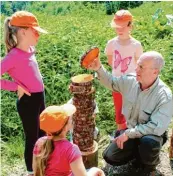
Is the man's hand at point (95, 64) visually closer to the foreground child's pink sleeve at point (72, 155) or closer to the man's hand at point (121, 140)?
the man's hand at point (121, 140)

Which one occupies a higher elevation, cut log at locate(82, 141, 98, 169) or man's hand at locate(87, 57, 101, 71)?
man's hand at locate(87, 57, 101, 71)

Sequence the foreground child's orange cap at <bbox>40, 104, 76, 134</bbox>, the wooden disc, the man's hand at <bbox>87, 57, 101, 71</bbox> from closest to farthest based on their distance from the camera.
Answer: the foreground child's orange cap at <bbox>40, 104, 76, 134</bbox>
the wooden disc
the man's hand at <bbox>87, 57, 101, 71</bbox>

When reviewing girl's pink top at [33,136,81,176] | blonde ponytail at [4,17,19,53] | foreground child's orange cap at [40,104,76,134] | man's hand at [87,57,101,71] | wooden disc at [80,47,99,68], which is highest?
blonde ponytail at [4,17,19,53]

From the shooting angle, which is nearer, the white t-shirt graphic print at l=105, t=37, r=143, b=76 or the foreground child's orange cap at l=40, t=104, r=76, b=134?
the foreground child's orange cap at l=40, t=104, r=76, b=134

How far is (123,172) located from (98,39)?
332 cm

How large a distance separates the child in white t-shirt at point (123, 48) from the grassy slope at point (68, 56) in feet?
2.78

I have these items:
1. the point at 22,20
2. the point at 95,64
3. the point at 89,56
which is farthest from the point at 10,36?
the point at 95,64

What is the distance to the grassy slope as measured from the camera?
4680mm

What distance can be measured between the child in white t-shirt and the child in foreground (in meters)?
1.32

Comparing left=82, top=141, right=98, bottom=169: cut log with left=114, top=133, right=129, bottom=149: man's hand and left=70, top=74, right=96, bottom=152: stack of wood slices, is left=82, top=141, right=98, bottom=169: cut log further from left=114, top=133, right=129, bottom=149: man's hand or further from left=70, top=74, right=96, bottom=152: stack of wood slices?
left=114, top=133, right=129, bottom=149: man's hand

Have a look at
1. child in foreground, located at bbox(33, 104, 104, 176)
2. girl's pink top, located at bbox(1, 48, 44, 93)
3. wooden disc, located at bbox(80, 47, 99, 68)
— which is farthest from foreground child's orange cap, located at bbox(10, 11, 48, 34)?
child in foreground, located at bbox(33, 104, 104, 176)

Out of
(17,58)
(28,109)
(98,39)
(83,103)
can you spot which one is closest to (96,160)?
(83,103)

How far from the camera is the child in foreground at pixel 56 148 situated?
9.19ft

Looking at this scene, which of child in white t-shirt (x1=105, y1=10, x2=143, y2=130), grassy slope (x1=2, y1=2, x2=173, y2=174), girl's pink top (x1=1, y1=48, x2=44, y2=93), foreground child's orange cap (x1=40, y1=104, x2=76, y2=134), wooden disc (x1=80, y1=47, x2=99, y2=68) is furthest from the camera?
grassy slope (x1=2, y1=2, x2=173, y2=174)
